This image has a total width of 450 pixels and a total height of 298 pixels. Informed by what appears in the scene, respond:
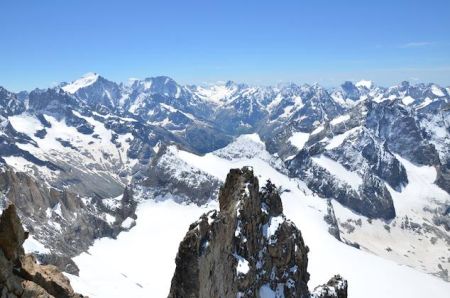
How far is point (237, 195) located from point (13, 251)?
140 ft

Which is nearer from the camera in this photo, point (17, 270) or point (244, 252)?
point (17, 270)

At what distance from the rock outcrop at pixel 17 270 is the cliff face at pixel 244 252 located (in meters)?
14.9

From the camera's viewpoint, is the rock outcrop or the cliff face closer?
the rock outcrop

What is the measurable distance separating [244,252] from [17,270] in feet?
123

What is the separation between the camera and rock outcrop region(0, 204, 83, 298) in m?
28.9

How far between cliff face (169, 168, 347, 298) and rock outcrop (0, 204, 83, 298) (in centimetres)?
1490

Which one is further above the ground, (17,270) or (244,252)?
(17,270)

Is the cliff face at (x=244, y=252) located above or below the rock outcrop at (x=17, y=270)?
below

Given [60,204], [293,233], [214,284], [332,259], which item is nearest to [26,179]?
[60,204]

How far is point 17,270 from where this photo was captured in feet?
109

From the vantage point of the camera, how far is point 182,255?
49.8 meters

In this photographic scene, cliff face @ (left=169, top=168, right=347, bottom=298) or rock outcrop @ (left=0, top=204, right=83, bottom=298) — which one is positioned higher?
rock outcrop @ (left=0, top=204, right=83, bottom=298)

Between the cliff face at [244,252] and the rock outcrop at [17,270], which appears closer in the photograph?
the rock outcrop at [17,270]

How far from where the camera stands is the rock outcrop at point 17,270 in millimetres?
28938
